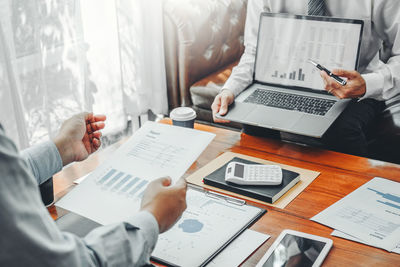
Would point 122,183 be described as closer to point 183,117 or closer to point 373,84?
point 183,117

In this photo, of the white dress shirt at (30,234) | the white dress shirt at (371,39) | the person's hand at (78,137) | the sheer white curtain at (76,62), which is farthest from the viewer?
the sheer white curtain at (76,62)

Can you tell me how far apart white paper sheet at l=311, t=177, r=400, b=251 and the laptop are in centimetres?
33

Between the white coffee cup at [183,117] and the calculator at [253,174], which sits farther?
the white coffee cup at [183,117]

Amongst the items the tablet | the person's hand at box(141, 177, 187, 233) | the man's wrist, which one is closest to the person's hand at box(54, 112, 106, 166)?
the man's wrist

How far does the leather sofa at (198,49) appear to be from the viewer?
96.6 inches

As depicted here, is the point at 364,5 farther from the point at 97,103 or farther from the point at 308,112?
the point at 97,103

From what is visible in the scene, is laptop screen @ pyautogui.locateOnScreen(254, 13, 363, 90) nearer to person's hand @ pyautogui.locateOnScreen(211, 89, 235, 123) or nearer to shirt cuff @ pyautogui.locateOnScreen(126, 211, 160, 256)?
person's hand @ pyautogui.locateOnScreen(211, 89, 235, 123)

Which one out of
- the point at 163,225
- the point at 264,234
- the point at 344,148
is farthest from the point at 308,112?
the point at 163,225

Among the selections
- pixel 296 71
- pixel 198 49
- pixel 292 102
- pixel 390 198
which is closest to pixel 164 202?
pixel 390 198

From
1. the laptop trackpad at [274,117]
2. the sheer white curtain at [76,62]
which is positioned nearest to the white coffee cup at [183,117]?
the laptop trackpad at [274,117]

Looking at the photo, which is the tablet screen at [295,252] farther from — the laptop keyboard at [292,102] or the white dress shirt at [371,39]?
the white dress shirt at [371,39]

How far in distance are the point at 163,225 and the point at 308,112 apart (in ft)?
2.86

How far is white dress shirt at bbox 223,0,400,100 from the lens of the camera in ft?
5.47

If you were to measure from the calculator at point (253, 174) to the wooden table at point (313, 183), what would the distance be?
84mm
